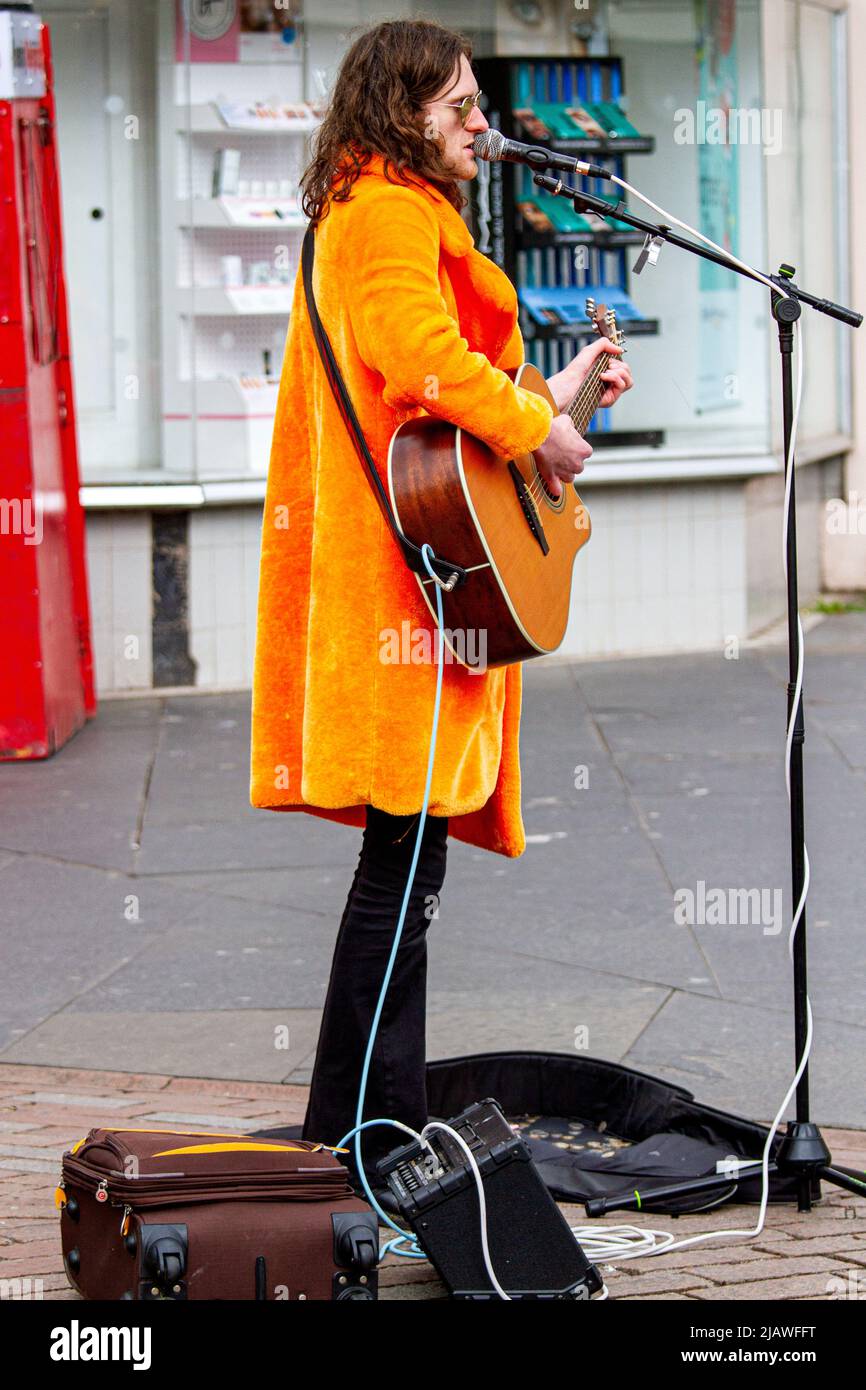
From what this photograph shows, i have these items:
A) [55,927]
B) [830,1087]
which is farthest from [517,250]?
[830,1087]

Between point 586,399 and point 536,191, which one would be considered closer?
point 586,399

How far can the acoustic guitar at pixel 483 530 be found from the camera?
10.5 feet

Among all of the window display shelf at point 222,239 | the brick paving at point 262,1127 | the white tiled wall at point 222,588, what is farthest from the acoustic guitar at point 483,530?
the window display shelf at point 222,239

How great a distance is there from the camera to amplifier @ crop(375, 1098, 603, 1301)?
300 centimetres

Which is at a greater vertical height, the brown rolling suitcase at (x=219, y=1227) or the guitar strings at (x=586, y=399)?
the guitar strings at (x=586, y=399)

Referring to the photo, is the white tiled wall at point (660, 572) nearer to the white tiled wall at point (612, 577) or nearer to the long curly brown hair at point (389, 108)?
the white tiled wall at point (612, 577)

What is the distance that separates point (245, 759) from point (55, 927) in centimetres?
208

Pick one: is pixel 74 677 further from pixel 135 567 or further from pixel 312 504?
pixel 312 504

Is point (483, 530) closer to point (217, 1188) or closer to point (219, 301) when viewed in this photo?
point (217, 1188)

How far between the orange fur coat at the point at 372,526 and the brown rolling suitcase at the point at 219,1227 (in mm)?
701

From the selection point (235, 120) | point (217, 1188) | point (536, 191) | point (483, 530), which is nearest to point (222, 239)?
point (235, 120)

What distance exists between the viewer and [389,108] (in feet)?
10.9

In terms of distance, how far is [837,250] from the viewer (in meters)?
10.3

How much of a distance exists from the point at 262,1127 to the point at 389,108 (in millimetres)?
2054
